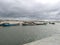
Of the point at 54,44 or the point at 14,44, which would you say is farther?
the point at 14,44

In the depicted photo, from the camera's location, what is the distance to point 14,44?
18.8m

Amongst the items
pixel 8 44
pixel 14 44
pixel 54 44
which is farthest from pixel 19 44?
pixel 54 44

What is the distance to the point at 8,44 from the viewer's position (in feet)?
62.3

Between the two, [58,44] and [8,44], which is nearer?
[58,44]

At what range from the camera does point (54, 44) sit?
1673 centimetres

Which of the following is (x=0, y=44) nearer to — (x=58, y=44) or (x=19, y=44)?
(x=19, y=44)

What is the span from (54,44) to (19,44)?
6243mm

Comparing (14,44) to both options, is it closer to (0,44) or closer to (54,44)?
(0,44)

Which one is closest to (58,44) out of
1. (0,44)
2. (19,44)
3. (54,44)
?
(54,44)

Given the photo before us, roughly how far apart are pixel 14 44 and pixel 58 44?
25.6 feet

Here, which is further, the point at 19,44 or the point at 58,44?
the point at 19,44

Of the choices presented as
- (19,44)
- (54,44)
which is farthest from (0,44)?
(54,44)

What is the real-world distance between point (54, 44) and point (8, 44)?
831cm

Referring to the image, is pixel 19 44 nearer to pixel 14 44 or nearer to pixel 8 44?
pixel 14 44
